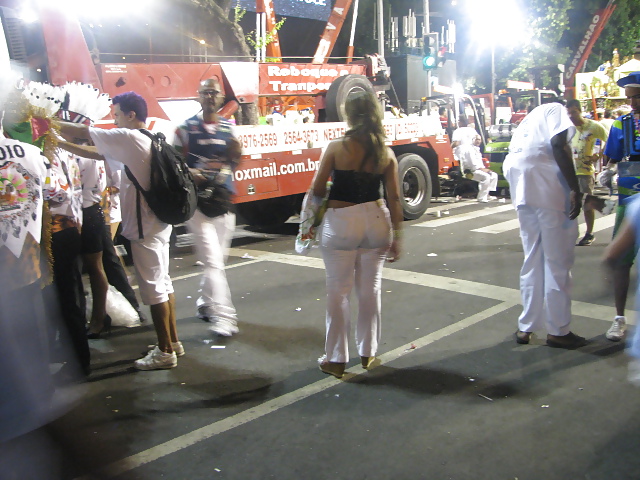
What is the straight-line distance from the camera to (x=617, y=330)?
185 inches

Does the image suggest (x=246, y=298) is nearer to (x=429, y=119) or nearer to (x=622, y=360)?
(x=622, y=360)

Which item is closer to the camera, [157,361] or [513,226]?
[157,361]

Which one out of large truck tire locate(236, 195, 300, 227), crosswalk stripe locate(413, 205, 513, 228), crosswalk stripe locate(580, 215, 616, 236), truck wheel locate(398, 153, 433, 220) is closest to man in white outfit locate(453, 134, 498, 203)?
crosswalk stripe locate(413, 205, 513, 228)

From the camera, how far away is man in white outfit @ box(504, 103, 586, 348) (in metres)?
4.43

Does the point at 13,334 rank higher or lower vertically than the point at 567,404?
higher

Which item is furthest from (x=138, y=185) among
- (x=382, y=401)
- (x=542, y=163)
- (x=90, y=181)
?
(x=542, y=163)

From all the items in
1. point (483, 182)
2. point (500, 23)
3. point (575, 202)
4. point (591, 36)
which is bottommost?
point (483, 182)

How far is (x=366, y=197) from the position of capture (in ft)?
13.1

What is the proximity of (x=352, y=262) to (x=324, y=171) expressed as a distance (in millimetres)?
604

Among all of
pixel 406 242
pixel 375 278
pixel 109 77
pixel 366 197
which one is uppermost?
pixel 109 77

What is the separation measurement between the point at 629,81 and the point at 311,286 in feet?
11.5

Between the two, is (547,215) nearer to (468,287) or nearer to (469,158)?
(468,287)

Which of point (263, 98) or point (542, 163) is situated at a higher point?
point (263, 98)

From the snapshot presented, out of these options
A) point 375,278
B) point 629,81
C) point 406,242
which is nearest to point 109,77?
point 406,242
